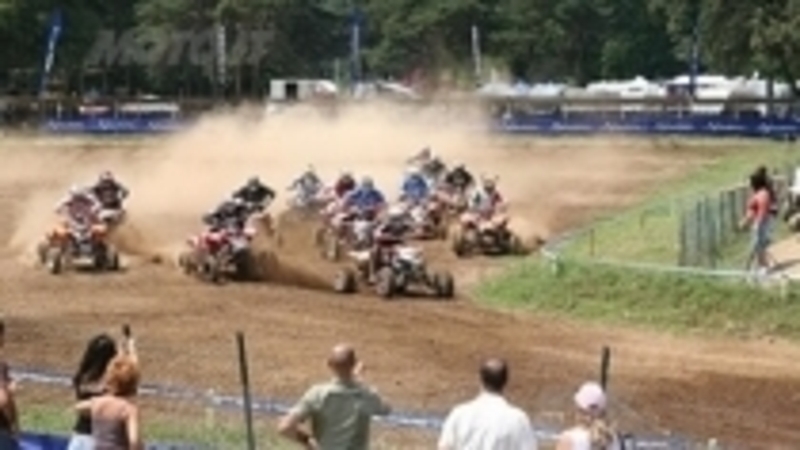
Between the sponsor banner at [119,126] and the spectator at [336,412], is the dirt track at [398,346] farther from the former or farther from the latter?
the sponsor banner at [119,126]

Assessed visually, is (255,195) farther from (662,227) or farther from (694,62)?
(694,62)

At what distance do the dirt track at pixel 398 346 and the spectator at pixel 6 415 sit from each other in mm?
7145

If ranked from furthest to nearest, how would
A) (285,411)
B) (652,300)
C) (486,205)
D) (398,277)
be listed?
(486,205) → (398,277) → (652,300) → (285,411)

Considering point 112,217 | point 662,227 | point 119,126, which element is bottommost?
point 662,227

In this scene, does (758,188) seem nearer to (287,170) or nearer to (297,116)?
(287,170)

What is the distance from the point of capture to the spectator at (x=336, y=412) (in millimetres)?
9641

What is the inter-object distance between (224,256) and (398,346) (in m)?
7.21

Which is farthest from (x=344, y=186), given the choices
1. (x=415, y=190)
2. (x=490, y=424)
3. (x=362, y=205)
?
(x=490, y=424)

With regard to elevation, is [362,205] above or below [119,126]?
below

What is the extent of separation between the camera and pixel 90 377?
33.9 ft

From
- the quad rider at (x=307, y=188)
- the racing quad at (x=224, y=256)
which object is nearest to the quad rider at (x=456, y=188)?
the quad rider at (x=307, y=188)

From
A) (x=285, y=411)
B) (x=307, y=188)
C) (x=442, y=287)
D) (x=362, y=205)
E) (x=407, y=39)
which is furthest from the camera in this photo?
(x=407, y=39)

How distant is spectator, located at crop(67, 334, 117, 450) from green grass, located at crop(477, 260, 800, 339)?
14558mm

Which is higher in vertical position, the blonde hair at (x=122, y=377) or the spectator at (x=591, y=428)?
the blonde hair at (x=122, y=377)
